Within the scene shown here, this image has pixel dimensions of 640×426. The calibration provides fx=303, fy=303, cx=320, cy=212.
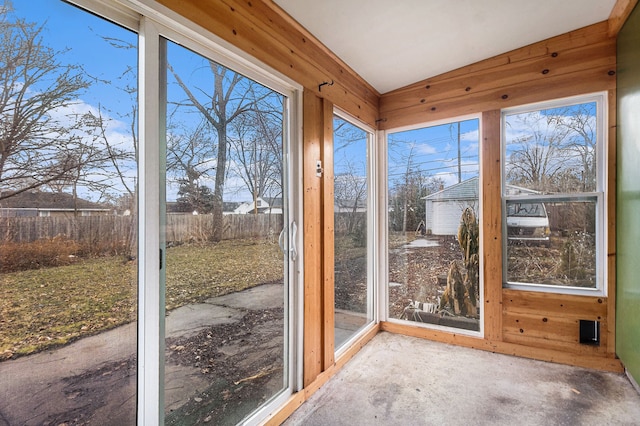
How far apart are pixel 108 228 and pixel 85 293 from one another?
0.24m

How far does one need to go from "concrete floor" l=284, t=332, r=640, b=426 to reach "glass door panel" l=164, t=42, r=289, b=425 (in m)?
0.48

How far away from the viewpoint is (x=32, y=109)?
37.2 inches

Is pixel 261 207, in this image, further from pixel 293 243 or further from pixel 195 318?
pixel 195 318

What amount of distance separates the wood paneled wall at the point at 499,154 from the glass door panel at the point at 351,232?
28.4 inches

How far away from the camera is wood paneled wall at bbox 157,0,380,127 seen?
146 centimetres

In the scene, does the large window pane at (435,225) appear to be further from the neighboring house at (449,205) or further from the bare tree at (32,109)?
the bare tree at (32,109)

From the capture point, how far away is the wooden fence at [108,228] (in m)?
0.93

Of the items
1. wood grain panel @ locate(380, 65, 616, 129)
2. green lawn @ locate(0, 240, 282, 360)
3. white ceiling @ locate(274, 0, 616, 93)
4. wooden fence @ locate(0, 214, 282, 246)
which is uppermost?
white ceiling @ locate(274, 0, 616, 93)

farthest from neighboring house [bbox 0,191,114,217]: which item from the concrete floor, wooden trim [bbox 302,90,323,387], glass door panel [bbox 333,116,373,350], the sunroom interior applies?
glass door panel [bbox 333,116,373,350]

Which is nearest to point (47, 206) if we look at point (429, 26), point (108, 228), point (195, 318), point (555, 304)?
point (108, 228)

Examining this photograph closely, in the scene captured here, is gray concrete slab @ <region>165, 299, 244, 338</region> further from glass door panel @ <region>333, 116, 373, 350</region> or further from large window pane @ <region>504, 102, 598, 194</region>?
large window pane @ <region>504, 102, 598, 194</region>

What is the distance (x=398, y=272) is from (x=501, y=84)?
2.00 metres

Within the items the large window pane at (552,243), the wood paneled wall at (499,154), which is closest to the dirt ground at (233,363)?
the wood paneled wall at (499,154)

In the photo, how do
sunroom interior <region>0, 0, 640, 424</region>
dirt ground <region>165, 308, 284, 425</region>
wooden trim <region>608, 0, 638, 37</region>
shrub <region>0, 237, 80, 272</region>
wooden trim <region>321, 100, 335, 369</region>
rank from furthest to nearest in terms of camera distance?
1. wooden trim <region>321, 100, 335, 369</region>
2. wooden trim <region>608, 0, 638, 37</region>
3. dirt ground <region>165, 308, 284, 425</region>
4. sunroom interior <region>0, 0, 640, 424</region>
5. shrub <region>0, 237, 80, 272</region>
